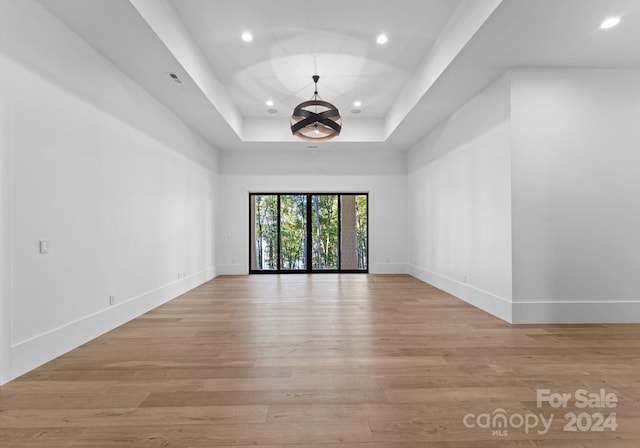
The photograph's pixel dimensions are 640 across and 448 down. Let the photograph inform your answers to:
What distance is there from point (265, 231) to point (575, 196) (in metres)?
6.67

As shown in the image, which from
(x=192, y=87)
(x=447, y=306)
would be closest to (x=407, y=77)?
(x=192, y=87)

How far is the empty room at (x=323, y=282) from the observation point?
6.84 ft

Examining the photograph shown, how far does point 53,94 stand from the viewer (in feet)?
9.81

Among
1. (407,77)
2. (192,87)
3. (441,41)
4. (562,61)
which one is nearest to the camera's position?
(562,61)

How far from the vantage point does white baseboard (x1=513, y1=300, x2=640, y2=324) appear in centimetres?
392

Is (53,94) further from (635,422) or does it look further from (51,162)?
(635,422)

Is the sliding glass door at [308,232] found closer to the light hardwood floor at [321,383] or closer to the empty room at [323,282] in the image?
the empty room at [323,282]

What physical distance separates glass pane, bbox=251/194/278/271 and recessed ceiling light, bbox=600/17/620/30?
6976 mm

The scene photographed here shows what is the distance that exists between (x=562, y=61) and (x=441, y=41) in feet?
4.53

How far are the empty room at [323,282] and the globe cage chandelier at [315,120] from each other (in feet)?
0.31

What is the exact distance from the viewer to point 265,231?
8867 millimetres

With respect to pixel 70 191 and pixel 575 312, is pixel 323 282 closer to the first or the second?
pixel 575 312

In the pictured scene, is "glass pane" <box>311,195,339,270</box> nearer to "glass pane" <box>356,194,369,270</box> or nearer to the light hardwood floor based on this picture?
"glass pane" <box>356,194,369,270</box>

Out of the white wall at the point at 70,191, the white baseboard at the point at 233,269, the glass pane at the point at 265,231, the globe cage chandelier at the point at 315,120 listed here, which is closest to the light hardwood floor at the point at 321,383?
the white wall at the point at 70,191
